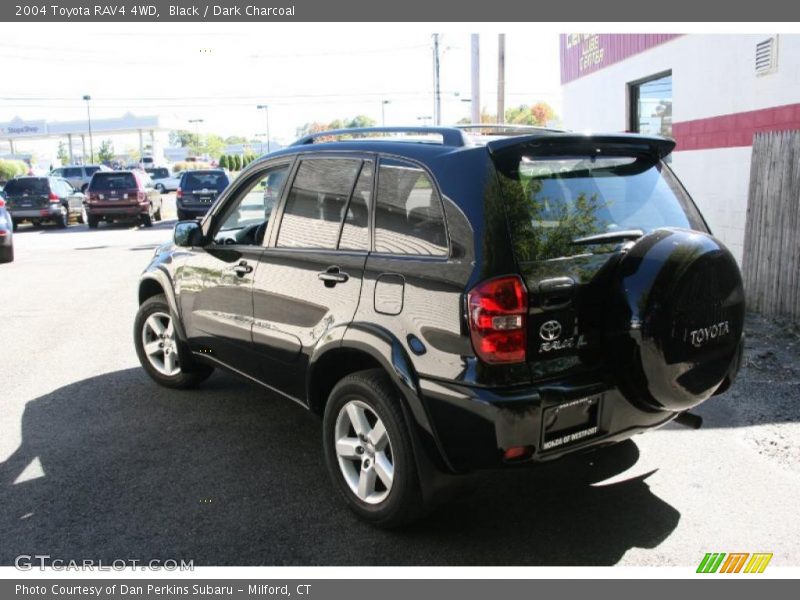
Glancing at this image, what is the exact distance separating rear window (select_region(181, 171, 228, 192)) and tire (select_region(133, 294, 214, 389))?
17.8 m

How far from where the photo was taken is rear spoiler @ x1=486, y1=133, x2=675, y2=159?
3.54 metres

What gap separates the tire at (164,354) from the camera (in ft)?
19.4

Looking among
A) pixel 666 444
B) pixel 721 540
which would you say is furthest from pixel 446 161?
pixel 666 444

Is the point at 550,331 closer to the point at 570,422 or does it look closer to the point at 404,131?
the point at 570,422

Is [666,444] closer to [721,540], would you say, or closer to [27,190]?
[721,540]

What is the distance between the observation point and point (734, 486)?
4.23 metres

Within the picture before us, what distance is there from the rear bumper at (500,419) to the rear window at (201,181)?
21041 mm

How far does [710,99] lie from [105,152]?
127431 millimetres

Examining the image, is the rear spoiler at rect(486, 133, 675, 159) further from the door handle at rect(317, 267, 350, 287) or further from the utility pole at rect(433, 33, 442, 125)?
the utility pole at rect(433, 33, 442, 125)

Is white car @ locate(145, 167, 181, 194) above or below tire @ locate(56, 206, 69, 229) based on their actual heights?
above

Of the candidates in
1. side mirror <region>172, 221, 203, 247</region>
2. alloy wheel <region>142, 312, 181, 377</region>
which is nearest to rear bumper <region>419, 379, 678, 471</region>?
side mirror <region>172, 221, 203, 247</region>

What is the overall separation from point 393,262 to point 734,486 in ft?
7.35

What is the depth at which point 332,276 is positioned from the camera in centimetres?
403

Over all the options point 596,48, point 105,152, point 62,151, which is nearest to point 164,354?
point 596,48
